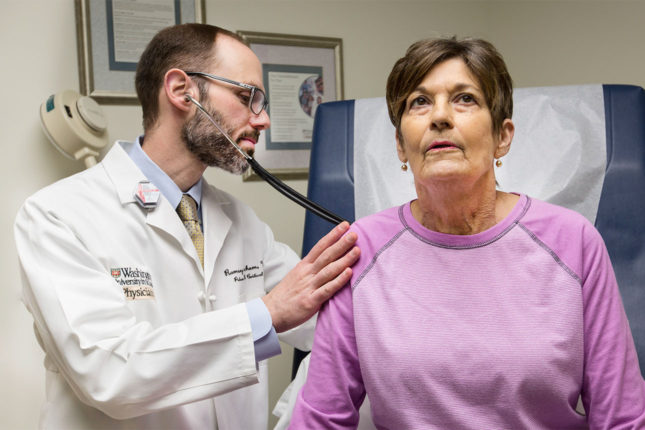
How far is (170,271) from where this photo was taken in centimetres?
132

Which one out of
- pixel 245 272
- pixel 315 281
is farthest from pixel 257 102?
pixel 315 281

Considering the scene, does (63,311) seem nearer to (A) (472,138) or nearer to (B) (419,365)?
(B) (419,365)

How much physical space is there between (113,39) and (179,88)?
61cm

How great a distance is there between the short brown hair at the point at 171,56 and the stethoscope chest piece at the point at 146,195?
Result: 0.64ft

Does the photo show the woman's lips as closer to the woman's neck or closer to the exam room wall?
the woman's neck

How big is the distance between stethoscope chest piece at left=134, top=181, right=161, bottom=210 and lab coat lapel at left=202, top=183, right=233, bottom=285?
0.14 metres

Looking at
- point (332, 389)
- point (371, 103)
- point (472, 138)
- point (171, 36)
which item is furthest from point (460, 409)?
point (171, 36)

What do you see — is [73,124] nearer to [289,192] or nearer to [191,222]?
[191,222]

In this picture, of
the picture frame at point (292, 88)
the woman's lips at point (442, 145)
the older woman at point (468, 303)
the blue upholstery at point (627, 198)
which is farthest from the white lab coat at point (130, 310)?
the blue upholstery at point (627, 198)

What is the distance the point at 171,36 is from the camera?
1.48 meters

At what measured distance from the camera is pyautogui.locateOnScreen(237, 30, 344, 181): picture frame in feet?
6.92

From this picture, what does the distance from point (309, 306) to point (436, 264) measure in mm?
257

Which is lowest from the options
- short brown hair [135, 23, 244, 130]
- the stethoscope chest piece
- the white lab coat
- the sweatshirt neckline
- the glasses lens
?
the white lab coat

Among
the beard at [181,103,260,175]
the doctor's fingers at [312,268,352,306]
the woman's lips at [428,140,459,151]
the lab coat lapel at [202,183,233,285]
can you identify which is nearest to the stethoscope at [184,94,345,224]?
the beard at [181,103,260,175]
